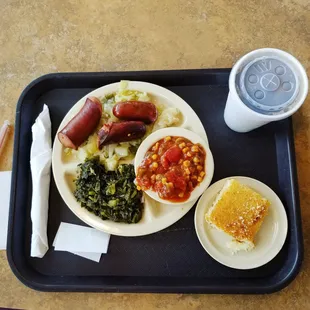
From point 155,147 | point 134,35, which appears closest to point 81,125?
point 155,147

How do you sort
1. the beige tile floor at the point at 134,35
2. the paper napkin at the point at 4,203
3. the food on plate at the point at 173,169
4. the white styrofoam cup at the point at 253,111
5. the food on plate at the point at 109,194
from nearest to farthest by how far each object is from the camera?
the white styrofoam cup at the point at 253,111 → the food on plate at the point at 173,169 → the food on plate at the point at 109,194 → the paper napkin at the point at 4,203 → the beige tile floor at the point at 134,35

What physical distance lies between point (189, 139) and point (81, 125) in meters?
0.59

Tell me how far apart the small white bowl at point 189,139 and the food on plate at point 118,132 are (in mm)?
97

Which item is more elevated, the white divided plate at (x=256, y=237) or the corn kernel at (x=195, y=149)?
the corn kernel at (x=195, y=149)

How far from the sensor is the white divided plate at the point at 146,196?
208 cm

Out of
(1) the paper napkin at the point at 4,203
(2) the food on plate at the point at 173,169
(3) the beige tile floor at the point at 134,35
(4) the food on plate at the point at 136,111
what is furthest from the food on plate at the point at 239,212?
(1) the paper napkin at the point at 4,203

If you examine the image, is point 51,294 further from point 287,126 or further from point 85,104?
point 287,126

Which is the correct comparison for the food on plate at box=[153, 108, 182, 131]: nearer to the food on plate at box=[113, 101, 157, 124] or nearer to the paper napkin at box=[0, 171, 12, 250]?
the food on plate at box=[113, 101, 157, 124]

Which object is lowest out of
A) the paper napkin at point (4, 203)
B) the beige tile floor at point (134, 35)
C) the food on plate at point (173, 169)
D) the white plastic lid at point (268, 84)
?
Result: the paper napkin at point (4, 203)

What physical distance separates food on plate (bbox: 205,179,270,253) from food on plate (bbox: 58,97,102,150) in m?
0.79

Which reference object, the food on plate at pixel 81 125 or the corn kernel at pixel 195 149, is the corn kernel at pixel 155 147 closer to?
A: the corn kernel at pixel 195 149

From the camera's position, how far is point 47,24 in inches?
101

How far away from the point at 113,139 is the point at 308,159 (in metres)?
1.11

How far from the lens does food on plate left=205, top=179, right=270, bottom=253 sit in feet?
6.57
